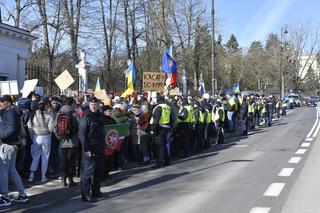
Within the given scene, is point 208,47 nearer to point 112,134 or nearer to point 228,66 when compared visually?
point 112,134

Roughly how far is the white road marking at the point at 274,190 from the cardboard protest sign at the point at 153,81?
9393 mm

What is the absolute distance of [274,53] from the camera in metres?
84.6

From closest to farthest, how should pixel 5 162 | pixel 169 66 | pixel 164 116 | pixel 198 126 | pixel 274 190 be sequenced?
pixel 5 162 → pixel 274 190 → pixel 164 116 → pixel 198 126 → pixel 169 66

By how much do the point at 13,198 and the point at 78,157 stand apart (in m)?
2.26

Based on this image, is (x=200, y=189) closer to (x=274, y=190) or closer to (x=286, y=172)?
(x=274, y=190)

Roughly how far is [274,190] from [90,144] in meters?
3.38

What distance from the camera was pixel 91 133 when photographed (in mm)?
8016

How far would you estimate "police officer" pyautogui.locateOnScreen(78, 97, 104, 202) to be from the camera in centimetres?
797

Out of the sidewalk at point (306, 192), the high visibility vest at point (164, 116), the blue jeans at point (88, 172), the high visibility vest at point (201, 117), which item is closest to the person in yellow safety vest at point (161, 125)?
the high visibility vest at point (164, 116)

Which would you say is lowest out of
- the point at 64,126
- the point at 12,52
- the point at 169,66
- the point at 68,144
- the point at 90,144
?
the point at 68,144

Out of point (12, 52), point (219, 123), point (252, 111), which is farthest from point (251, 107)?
point (12, 52)

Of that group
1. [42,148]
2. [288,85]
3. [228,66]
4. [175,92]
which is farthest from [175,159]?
[288,85]

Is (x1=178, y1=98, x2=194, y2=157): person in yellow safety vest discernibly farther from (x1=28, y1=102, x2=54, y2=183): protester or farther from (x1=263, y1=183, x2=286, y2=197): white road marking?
(x1=263, y1=183, x2=286, y2=197): white road marking

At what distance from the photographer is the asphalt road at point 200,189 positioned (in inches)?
292
